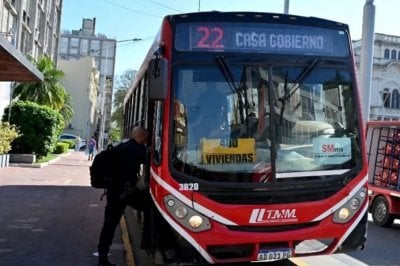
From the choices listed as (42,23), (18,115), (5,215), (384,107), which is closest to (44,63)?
(42,23)

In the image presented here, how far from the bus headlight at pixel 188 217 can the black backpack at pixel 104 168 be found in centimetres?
128

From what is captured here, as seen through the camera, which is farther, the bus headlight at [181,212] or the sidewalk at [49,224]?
the sidewalk at [49,224]

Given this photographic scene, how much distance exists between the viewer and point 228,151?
595cm

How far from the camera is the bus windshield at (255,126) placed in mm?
5953

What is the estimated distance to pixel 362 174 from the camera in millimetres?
6359

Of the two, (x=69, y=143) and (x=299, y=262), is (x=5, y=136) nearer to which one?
(x=299, y=262)

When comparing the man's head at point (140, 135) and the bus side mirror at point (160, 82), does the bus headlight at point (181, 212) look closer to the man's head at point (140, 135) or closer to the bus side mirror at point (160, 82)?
the bus side mirror at point (160, 82)

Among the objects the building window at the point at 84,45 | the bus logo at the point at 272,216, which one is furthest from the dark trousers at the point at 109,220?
the building window at the point at 84,45

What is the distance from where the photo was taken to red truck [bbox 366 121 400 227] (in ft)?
40.5

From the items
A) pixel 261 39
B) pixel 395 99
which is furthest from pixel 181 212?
pixel 395 99

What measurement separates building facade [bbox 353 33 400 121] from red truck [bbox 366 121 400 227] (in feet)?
213

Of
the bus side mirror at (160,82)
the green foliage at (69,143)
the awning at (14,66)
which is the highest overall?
the awning at (14,66)

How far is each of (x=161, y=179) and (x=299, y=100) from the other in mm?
1810

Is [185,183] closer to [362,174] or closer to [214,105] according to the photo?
[214,105]
